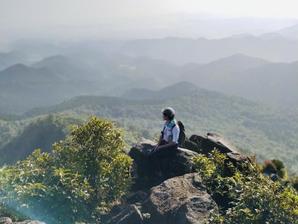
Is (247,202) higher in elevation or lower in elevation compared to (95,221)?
higher

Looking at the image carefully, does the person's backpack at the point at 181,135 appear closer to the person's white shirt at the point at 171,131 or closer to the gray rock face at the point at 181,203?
the person's white shirt at the point at 171,131

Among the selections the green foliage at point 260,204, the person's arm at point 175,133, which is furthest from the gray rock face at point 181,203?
the person's arm at point 175,133

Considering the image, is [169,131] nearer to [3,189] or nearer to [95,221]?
[95,221]

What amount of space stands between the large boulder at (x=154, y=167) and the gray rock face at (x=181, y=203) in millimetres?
2399

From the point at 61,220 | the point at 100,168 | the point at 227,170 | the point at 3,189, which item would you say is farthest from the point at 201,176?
the point at 3,189

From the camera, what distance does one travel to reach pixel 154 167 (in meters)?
24.0

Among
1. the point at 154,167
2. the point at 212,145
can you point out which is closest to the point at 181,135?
the point at 212,145

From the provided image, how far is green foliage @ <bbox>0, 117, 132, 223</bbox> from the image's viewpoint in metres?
16.7

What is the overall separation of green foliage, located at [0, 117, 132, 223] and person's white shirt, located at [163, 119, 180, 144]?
10.1 ft

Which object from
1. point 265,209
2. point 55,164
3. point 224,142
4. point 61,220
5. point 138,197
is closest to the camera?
A: point 265,209

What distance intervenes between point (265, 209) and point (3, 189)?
9.30 meters

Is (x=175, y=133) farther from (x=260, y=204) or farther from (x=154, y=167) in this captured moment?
(x=260, y=204)

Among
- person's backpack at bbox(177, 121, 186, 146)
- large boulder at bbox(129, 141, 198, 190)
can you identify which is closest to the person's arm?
large boulder at bbox(129, 141, 198, 190)

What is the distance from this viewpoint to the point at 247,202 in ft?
47.8
